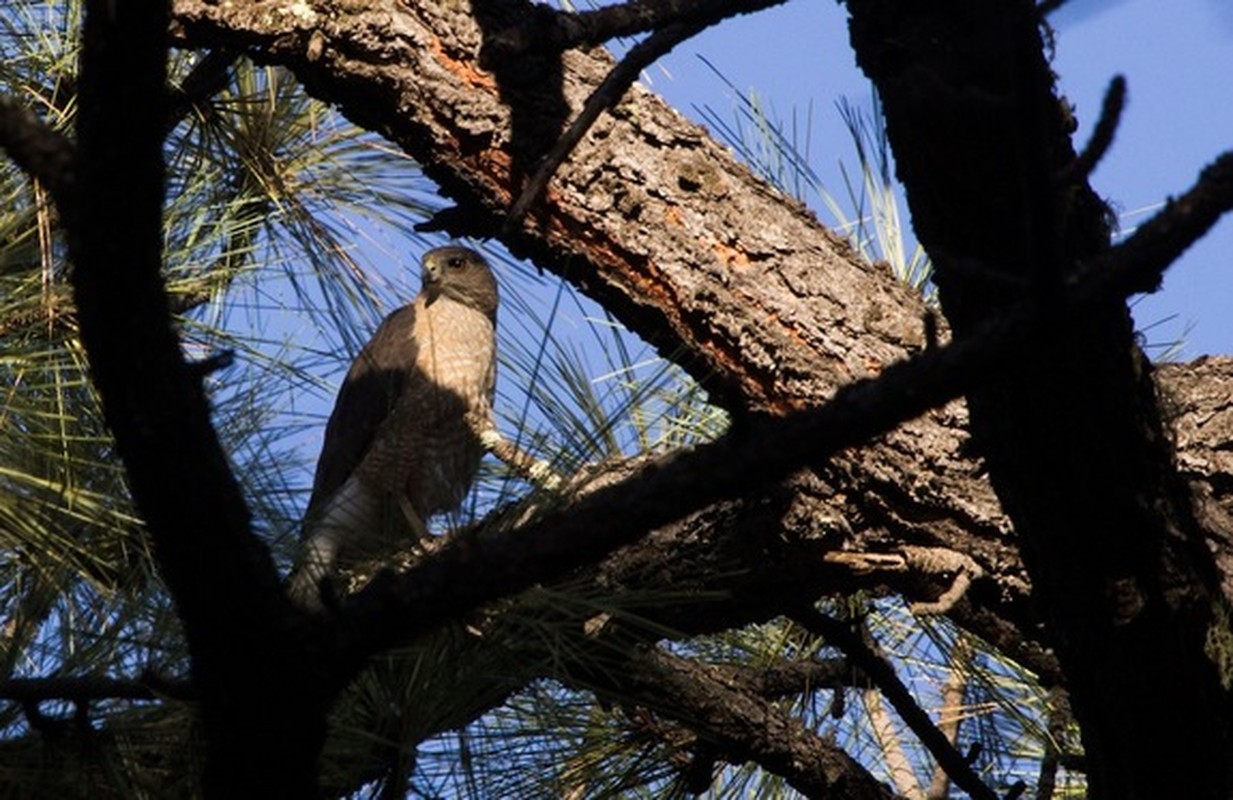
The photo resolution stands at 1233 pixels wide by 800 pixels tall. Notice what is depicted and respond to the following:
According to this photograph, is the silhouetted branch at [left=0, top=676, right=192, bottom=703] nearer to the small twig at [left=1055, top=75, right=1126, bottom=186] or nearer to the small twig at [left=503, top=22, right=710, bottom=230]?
the small twig at [left=503, top=22, right=710, bottom=230]

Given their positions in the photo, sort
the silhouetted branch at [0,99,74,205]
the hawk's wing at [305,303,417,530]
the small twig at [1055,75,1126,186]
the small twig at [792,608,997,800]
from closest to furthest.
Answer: the small twig at [1055,75,1126,186], the silhouetted branch at [0,99,74,205], the small twig at [792,608,997,800], the hawk's wing at [305,303,417,530]

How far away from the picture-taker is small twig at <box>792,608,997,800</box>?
8.56 ft

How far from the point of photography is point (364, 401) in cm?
470

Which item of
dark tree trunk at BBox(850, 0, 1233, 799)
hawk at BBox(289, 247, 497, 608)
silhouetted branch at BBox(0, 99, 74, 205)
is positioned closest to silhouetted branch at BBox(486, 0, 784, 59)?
dark tree trunk at BBox(850, 0, 1233, 799)

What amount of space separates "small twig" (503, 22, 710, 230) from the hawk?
67.1 inches

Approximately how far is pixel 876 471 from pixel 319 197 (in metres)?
1.51

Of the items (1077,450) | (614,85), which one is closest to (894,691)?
(1077,450)

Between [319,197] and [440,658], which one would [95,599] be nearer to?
[440,658]

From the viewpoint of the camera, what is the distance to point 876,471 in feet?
8.50

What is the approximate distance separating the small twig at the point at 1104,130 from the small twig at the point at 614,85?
2.59ft

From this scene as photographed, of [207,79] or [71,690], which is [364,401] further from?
[71,690]

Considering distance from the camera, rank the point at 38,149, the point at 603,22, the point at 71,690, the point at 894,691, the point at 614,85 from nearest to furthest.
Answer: the point at 38,149 → the point at 71,690 → the point at 614,85 → the point at 603,22 → the point at 894,691

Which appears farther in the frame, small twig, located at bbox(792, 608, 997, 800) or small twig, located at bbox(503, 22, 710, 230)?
small twig, located at bbox(792, 608, 997, 800)

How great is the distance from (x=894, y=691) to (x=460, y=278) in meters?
2.65
